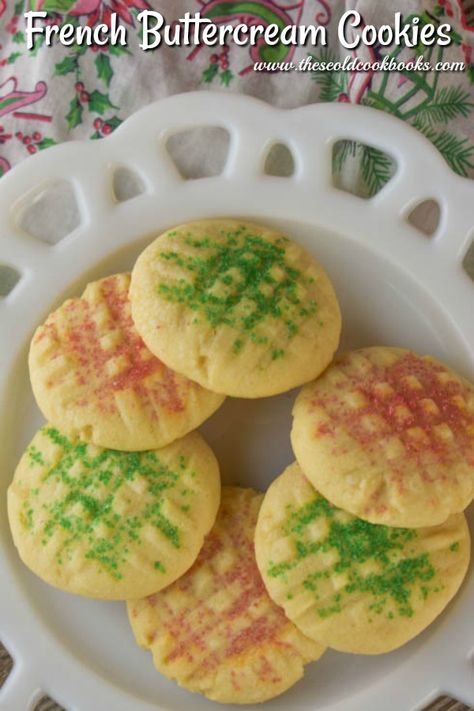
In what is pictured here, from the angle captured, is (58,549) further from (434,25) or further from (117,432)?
(434,25)

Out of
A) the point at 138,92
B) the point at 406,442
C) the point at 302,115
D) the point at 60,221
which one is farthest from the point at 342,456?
the point at 138,92

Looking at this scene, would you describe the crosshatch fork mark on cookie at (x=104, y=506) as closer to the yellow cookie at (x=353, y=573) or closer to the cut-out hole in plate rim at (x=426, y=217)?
the yellow cookie at (x=353, y=573)

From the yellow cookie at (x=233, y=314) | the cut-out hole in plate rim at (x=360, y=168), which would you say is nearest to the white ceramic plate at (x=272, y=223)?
the cut-out hole in plate rim at (x=360, y=168)

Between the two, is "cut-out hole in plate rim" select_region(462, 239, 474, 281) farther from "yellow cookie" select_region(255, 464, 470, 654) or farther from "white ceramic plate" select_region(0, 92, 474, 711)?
"yellow cookie" select_region(255, 464, 470, 654)

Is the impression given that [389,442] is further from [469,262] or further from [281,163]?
[281,163]

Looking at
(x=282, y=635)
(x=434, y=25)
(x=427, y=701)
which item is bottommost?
(x=427, y=701)

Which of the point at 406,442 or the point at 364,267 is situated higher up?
the point at 364,267
